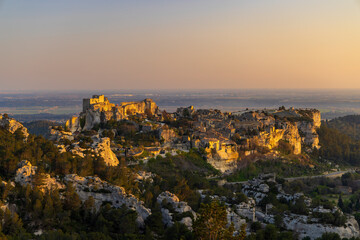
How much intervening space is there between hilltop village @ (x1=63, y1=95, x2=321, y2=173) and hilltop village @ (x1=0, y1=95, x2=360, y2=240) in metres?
0.19

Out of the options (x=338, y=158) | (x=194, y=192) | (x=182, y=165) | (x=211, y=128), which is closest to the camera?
A: (x=194, y=192)

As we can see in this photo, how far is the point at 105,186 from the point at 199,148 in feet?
80.0

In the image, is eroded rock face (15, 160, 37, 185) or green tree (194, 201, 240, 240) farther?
eroded rock face (15, 160, 37, 185)

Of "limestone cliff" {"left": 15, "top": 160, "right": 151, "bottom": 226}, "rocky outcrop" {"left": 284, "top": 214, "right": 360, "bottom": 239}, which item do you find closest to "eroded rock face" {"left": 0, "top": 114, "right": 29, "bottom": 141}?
"limestone cliff" {"left": 15, "top": 160, "right": 151, "bottom": 226}

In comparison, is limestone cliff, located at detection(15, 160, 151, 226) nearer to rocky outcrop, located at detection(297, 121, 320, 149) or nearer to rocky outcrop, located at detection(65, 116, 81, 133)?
rocky outcrop, located at detection(65, 116, 81, 133)

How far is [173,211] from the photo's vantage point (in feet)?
81.4

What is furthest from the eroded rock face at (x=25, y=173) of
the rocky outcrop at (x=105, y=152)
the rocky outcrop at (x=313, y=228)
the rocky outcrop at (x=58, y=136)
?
the rocky outcrop at (x=313, y=228)

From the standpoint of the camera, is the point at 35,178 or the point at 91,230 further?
the point at 35,178

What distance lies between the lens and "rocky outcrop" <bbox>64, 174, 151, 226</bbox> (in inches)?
944

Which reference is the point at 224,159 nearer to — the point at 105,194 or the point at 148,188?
the point at 148,188

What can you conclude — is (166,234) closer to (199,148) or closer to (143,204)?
(143,204)

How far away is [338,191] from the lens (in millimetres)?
44000

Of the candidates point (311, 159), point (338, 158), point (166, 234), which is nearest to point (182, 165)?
point (166, 234)

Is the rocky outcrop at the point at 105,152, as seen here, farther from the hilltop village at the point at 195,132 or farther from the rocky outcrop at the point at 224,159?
the rocky outcrop at the point at 224,159
